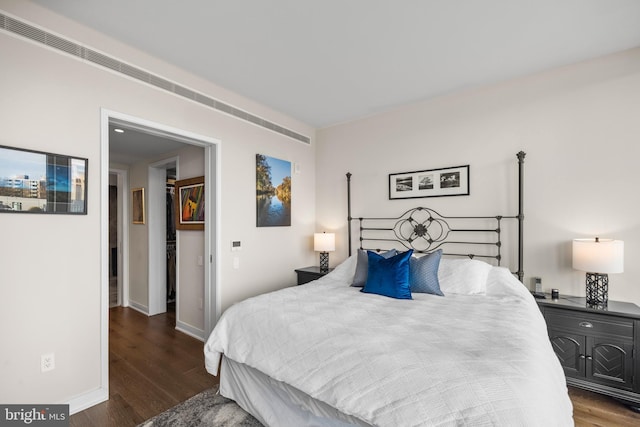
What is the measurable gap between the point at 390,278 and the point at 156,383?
7.05ft

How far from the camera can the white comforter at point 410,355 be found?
1094 mm

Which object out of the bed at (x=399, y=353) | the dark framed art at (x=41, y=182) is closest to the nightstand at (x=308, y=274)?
the bed at (x=399, y=353)

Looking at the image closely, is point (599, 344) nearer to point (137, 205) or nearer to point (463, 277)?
point (463, 277)

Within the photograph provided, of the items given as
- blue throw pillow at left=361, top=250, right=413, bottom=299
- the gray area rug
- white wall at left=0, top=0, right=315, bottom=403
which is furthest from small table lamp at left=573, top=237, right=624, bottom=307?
white wall at left=0, top=0, right=315, bottom=403

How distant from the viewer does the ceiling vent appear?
1.83 metres

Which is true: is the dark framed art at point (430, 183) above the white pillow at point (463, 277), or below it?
above

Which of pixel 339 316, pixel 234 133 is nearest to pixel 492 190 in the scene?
pixel 339 316

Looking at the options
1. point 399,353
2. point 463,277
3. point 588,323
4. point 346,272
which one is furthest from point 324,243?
point 588,323

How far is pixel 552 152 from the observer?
2.67m

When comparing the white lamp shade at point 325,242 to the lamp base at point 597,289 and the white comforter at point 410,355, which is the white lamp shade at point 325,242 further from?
the lamp base at point 597,289

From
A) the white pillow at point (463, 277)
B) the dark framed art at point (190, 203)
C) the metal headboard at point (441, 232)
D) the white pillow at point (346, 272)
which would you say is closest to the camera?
the white pillow at point (463, 277)

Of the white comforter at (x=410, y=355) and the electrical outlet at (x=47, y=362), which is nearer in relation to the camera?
the white comforter at (x=410, y=355)

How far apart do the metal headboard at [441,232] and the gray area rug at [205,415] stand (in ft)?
7.57

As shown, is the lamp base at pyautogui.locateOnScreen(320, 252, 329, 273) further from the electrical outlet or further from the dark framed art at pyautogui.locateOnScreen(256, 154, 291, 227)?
the electrical outlet
